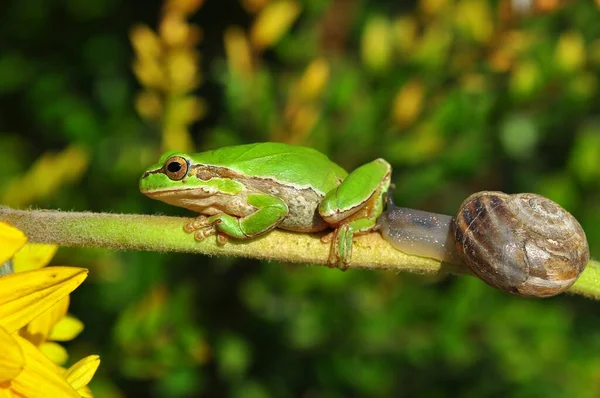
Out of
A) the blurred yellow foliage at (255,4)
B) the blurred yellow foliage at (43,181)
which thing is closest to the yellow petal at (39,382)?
the blurred yellow foliage at (43,181)

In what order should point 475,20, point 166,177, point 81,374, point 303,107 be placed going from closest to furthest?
point 81,374, point 166,177, point 303,107, point 475,20

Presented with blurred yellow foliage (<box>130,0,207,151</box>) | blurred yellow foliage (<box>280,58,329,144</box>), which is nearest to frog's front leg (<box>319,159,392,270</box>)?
blurred yellow foliage (<box>280,58,329,144</box>)

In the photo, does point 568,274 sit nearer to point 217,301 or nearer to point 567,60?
point 567,60

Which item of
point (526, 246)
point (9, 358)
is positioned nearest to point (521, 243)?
point (526, 246)

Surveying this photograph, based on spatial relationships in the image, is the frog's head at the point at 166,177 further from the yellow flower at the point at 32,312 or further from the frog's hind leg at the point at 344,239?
the yellow flower at the point at 32,312

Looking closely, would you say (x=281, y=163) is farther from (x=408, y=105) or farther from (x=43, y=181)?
(x=43, y=181)

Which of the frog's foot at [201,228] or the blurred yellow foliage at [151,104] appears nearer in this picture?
the frog's foot at [201,228]

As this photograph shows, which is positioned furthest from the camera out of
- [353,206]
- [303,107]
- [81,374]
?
[303,107]
